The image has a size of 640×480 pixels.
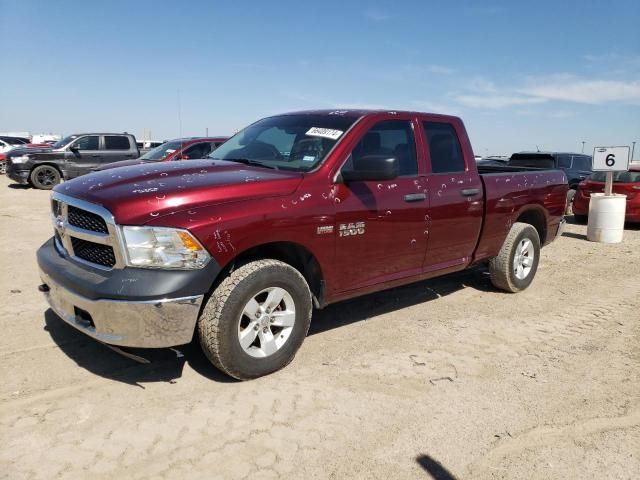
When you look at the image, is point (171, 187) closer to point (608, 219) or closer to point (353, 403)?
point (353, 403)

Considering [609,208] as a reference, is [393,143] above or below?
above

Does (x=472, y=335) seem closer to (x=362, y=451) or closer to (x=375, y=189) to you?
(x=375, y=189)

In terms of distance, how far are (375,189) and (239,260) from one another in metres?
1.29

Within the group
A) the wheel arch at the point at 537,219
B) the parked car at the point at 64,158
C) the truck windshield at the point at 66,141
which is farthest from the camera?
the truck windshield at the point at 66,141

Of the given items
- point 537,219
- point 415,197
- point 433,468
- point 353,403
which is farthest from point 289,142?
point 537,219

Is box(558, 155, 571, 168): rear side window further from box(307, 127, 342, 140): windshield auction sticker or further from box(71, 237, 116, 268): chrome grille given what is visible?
box(71, 237, 116, 268): chrome grille

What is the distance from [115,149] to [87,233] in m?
13.8

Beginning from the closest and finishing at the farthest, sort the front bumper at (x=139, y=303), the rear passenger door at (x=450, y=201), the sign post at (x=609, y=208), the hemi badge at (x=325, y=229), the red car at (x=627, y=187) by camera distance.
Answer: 1. the front bumper at (x=139, y=303)
2. the hemi badge at (x=325, y=229)
3. the rear passenger door at (x=450, y=201)
4. the sign post at (x=609, y=208)
5. the red car at (x=627, y=187)

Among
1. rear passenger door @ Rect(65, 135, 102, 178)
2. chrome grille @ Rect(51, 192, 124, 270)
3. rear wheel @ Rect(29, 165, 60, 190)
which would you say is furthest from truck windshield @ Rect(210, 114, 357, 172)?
rear wheel @ Rect(29, 165, 60, 190)

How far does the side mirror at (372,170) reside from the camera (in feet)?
12.4

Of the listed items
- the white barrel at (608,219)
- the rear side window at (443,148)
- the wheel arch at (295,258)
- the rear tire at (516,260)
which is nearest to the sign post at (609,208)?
the white barrel at (608,219)

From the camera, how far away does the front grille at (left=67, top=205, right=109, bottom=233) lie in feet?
10.6

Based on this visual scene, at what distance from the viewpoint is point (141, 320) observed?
9.98 ft

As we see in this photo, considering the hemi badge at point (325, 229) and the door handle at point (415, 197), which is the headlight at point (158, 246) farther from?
the door handle at point (415, 197)
